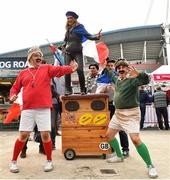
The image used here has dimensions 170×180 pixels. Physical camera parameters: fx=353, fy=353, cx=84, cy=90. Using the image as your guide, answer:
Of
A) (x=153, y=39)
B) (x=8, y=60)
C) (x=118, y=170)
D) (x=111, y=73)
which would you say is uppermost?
(x=153, y=39)

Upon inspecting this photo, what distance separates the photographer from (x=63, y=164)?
17.9 feet

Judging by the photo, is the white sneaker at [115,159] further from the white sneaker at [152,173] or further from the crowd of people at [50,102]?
the white sneaker at [152,173]

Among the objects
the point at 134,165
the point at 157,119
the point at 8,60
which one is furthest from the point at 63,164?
the point at 8,60

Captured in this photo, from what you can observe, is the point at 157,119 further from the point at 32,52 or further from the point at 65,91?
the point at 32,52

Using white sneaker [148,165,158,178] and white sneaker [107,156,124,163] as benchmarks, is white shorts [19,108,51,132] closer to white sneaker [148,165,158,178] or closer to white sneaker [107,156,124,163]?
white sneaker [107,156,124,163]

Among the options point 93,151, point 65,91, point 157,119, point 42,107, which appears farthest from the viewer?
point 157,119

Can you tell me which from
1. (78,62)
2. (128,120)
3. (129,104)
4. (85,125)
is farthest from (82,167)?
(78,62)

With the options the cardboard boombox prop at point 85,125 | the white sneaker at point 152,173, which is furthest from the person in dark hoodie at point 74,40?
the white sneaker at point 152,173

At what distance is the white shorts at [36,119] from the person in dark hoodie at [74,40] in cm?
134

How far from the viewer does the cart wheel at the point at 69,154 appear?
5803 mm

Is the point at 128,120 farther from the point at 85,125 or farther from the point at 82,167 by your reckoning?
the point at 85,125

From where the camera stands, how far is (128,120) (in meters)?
4.93

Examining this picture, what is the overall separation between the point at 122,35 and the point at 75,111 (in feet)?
103

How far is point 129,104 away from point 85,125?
1.19 metres
